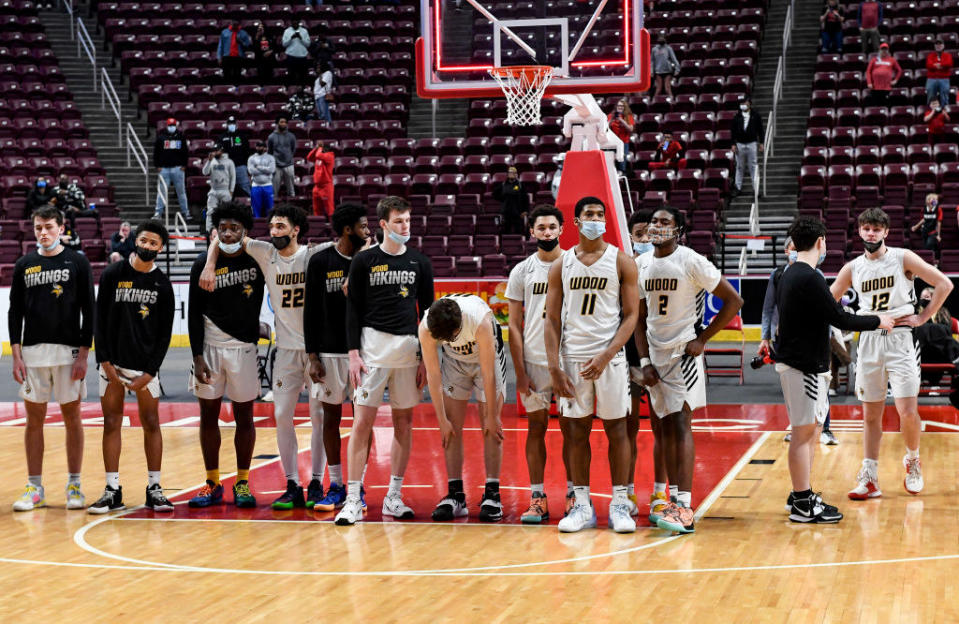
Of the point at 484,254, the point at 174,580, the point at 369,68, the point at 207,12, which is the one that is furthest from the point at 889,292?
the point at 207,12

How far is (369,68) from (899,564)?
2179 cm

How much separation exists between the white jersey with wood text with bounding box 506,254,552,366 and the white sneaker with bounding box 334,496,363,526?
4.61ft

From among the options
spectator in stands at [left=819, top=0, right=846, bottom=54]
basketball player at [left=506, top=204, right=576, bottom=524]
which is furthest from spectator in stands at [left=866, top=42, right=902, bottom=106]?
basketball player at [left=506, top=204, right=576, bottom=524]

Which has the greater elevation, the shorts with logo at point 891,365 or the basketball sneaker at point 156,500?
the shorts with logo at point 891,365

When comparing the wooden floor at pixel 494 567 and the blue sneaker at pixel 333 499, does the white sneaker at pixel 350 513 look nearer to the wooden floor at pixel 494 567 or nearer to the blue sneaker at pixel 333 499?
the wooden floor at pixel 494 567

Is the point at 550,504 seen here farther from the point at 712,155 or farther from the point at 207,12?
the point at 207,12

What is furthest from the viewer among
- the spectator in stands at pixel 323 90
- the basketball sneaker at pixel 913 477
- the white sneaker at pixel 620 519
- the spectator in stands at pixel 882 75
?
the spectator in stands at pixel 323 90

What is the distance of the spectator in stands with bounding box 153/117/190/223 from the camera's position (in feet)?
73.7

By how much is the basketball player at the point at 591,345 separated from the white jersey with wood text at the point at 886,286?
75.7 inches

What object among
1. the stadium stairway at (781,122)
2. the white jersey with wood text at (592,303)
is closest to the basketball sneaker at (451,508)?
the white jersey with wood text at (592,303)

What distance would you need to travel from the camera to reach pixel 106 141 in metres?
25.9

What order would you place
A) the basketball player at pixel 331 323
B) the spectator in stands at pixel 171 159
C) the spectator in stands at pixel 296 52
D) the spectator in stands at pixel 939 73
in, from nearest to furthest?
the basketball player at pixel 331 323 < the spectator in stands at pixel 939 73 < the spectator in stands at pixel 171 159 < the spectator in stands at pixel 296 52

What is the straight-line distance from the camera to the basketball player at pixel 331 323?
8.03 metres

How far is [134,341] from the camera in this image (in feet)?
26.7
